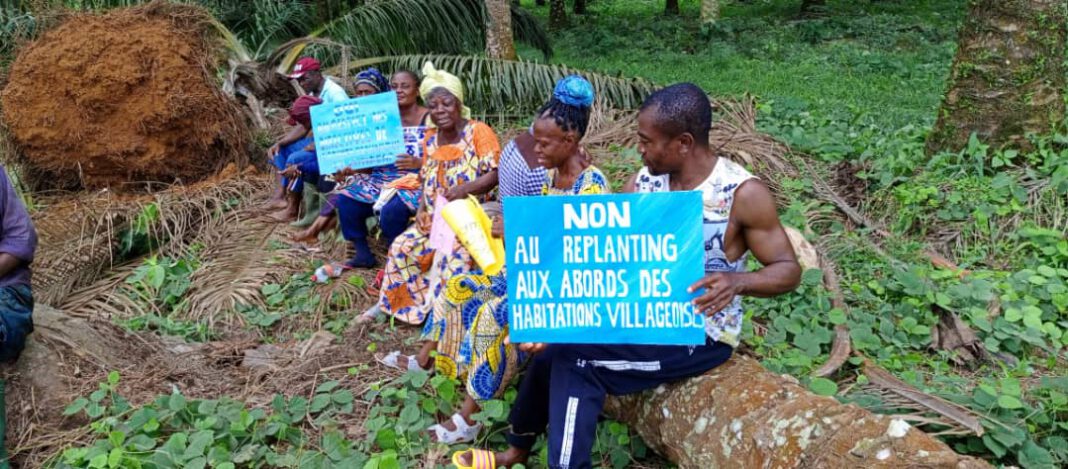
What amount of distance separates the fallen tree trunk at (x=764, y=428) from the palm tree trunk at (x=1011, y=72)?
3.29 meters

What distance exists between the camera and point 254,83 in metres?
7.39

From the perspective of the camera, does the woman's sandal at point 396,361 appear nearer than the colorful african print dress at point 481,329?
No

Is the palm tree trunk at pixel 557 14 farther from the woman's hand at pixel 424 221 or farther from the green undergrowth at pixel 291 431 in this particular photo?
the green undergrowth at pixel 291 431

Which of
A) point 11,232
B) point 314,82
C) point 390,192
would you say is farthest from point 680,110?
point 314,82

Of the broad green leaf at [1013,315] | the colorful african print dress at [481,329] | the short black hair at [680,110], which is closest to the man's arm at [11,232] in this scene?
the colorful african print dress at [481,329]

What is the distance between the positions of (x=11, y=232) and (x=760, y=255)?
3386 millimetres

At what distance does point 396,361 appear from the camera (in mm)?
4172

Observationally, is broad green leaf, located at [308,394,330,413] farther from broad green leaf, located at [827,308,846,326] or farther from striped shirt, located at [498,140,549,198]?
broad green leaf, located at [827,308,846,326]

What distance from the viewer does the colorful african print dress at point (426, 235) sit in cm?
459

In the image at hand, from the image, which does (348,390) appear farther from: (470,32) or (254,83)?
(470,32)

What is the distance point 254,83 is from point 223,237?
6.83 ft

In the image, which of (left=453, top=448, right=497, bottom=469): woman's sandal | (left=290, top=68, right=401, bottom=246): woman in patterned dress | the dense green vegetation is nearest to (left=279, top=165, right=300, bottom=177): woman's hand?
(left=290, top=68, right=401, bottom=246): woman in patterned dress

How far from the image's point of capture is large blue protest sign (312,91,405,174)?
16.4 ft

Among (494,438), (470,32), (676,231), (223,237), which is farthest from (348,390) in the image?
(470,32)
